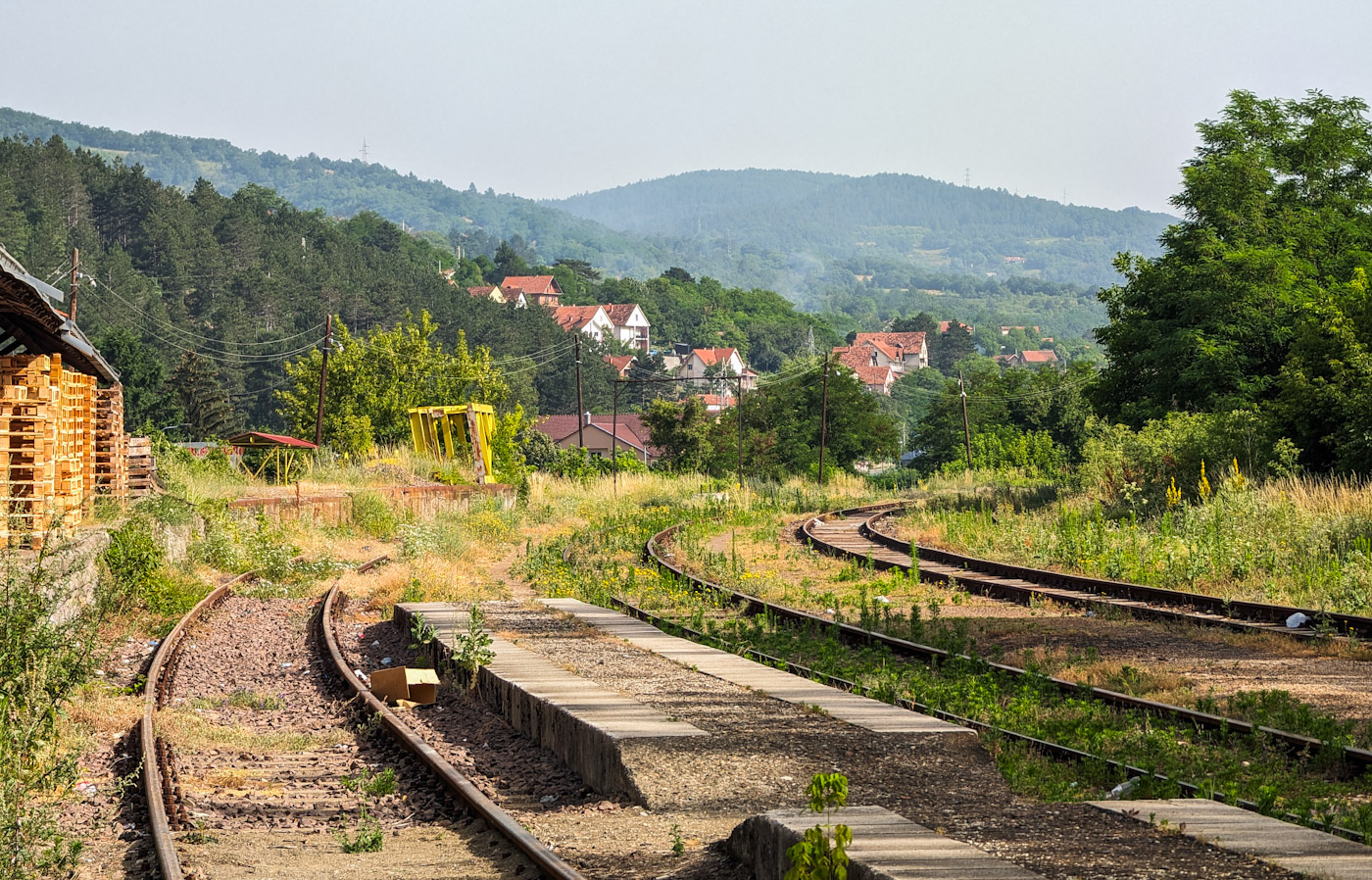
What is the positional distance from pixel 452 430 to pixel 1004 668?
123ft

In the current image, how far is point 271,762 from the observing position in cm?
917

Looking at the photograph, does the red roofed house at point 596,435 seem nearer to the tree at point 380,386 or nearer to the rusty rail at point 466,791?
the tree at point 380,386

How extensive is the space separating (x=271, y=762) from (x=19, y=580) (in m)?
2.92

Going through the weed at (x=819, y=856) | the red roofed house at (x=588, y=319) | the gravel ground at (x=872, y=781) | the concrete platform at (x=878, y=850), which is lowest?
the gravel ground at (x=872, y=781)

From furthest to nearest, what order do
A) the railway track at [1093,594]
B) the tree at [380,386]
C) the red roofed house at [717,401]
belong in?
the red roofed house at [717,401]
the tree at [380,386]
the railway track at [1093,594]

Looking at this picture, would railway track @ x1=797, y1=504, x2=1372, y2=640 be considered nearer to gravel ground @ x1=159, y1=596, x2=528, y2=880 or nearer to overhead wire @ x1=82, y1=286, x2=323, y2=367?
gravel ground @ x1=159, y1=596, x2=528, y2=880

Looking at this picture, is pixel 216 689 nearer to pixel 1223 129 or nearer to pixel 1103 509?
pixel 1103 509

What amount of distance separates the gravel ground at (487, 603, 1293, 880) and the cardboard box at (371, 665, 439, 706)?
4.37 feet

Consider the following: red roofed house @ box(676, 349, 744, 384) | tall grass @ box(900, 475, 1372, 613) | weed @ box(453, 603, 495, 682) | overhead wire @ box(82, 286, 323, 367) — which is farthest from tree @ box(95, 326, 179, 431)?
red roofed house @ box(676, 349, 744, 384)

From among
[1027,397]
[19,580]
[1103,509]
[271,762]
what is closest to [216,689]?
[19,580]

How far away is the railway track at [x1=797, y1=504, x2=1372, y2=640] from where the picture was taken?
13102mm

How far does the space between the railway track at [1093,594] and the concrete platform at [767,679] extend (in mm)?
5371

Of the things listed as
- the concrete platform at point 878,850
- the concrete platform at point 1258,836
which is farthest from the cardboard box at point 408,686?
the concrete platform at point 1258,836

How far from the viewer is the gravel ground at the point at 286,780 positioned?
6.79 m
